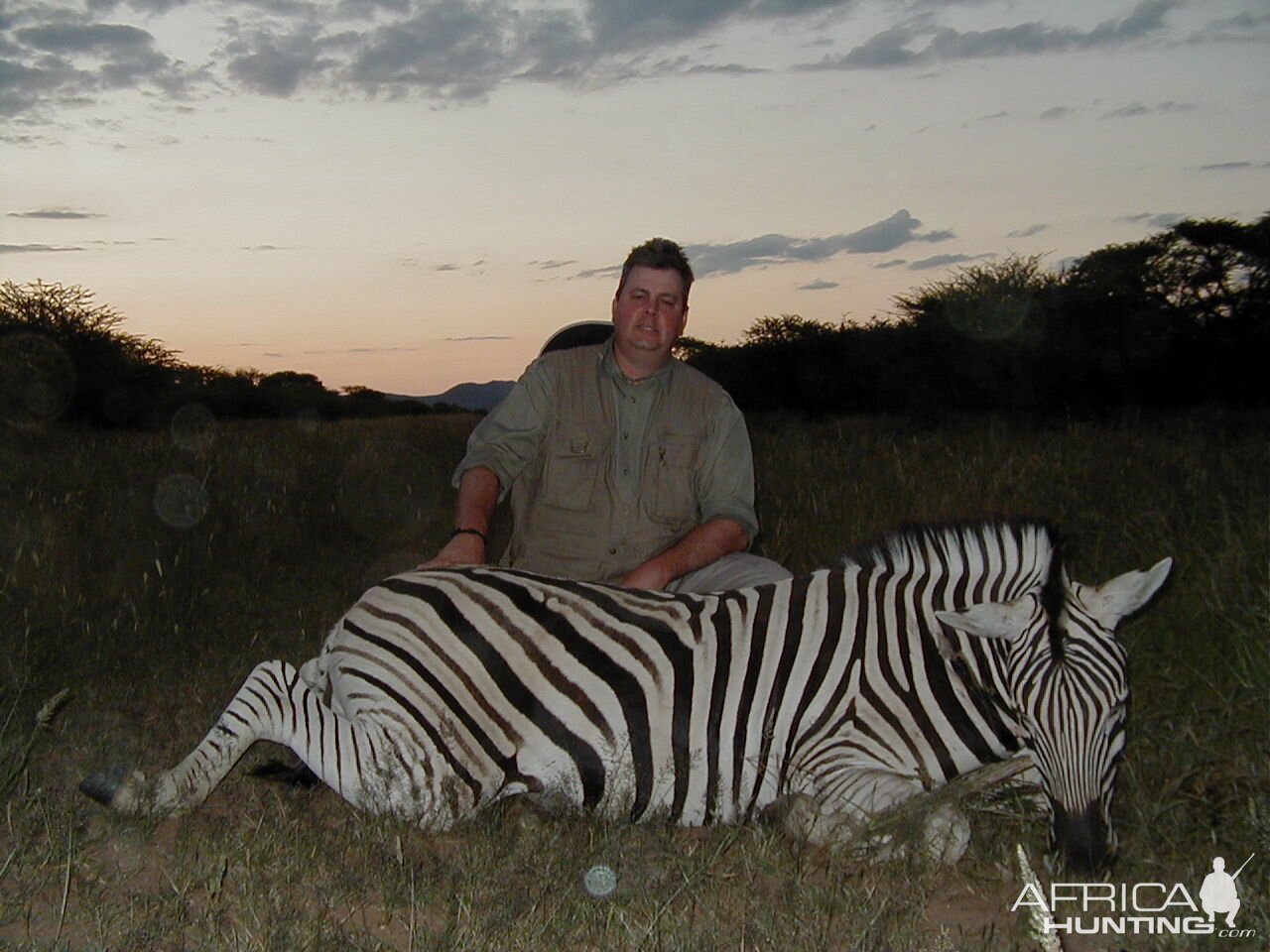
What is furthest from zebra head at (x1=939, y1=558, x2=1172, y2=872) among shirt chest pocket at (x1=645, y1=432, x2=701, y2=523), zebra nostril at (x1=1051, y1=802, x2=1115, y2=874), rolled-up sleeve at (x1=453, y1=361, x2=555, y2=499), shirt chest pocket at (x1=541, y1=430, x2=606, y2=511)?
rolled-up sleeve at (x1=453, y1=361, x2=555, y2=499)

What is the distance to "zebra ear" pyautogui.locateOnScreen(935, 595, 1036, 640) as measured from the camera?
2.67 metres

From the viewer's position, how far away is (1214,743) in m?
3.35

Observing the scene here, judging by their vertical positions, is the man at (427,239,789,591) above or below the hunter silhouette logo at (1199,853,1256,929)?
above

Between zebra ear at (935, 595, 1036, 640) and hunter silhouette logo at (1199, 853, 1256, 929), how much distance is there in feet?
2.06

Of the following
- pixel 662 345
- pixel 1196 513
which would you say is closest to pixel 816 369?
pixel 1196 513

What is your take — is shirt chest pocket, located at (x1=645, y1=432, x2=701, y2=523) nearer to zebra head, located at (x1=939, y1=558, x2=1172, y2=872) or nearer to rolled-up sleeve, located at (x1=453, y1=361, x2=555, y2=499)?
rolled-up sleeve, located at (x1=453, y1=361, x2=555, y2=499)

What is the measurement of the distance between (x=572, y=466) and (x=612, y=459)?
→ 0.51 feet

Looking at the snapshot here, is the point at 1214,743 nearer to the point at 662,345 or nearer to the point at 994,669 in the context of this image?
the point at 994,669

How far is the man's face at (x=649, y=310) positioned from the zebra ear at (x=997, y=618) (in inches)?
77.0

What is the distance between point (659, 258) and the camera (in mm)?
4395

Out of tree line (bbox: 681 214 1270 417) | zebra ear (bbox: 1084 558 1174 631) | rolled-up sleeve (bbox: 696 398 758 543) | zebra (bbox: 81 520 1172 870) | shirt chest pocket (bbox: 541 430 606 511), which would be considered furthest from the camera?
tree line (bbox: 681 214 1270 417)

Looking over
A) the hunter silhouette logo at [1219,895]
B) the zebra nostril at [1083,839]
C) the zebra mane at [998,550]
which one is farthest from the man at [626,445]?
the hunter silhouette logo at [1219,895]

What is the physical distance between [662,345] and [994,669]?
198cm

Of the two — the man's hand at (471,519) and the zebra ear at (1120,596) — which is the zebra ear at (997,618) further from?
the man's hand at (471,519)
